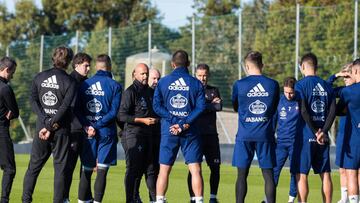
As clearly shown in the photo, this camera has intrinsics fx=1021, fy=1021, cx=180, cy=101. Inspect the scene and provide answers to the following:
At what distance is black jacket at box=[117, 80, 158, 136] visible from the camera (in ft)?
47.7

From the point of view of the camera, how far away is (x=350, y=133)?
A: 1418 cm

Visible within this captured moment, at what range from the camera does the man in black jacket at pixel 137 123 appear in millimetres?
14547

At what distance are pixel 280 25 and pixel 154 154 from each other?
16.3 meters

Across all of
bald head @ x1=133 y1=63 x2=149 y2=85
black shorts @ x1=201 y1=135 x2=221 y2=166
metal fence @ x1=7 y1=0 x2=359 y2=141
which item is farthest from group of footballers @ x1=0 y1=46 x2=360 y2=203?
metal fence @ x1=7 y1=0 x2=359 y2=141

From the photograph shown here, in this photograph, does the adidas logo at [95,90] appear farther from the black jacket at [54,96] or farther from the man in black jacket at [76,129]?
the black jacket at [54,96]

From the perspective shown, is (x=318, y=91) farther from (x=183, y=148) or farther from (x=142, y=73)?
(x=142, y=73)

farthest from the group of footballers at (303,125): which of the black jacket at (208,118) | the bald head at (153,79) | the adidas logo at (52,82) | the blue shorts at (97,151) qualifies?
the adidas logo at (52,82)

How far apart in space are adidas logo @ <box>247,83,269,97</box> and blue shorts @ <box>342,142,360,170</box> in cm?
165

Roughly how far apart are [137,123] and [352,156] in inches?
121

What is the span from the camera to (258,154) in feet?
44.1

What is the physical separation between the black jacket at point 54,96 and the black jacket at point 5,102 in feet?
3.37

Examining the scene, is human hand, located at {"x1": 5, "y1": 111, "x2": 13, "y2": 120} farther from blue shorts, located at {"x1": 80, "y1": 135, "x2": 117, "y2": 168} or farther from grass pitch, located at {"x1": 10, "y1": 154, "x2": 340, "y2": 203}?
grass pitch, located at {"x1": 10, "y1": 154, "x2": 340, "y2": 203}

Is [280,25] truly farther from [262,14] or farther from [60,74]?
[60,74]

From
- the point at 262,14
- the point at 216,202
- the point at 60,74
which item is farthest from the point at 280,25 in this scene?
the point at 60,74
